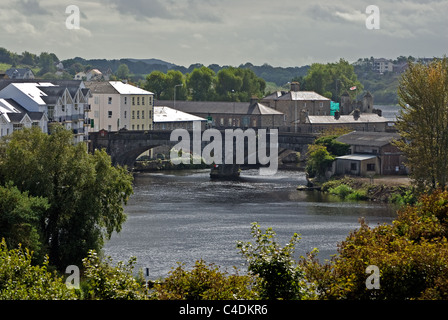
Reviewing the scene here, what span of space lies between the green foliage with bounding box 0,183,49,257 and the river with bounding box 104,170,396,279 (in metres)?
6.38

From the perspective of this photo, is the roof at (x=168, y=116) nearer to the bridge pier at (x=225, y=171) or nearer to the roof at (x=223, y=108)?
the roof at (x=223, y=108)

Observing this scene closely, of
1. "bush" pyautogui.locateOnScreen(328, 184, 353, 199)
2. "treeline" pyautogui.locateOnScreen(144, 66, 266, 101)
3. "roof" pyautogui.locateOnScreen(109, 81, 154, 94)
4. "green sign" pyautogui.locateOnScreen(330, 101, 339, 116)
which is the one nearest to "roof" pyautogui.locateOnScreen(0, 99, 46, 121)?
"bush" pyautogui.locateOnScreen(328, 184, 353, 199)

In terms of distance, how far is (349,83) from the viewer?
19262 cm

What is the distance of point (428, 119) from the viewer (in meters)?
74.8

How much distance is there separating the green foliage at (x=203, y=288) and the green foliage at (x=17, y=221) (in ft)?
55.0

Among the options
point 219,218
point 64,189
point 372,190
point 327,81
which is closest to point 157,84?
point 327,81

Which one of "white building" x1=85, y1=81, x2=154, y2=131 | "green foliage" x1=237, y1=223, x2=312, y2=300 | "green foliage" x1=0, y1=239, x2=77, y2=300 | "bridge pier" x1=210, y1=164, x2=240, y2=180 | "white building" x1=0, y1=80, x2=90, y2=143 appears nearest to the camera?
"green foliage" x1=0, y1=239, x2=77, y2=300

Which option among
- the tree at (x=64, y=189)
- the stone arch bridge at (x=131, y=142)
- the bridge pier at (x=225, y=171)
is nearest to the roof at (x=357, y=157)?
the stone arch bridge at (x=131, y=142)

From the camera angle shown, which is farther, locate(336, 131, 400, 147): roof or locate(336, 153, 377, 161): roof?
locate(336, 131, 400, 147): roof

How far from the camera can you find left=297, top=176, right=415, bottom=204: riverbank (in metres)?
78.6

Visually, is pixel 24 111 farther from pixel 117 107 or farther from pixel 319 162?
pixel 117 107

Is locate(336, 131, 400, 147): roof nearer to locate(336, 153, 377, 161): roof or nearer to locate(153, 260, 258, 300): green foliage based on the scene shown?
locate(336, 153, 377, 161): roof

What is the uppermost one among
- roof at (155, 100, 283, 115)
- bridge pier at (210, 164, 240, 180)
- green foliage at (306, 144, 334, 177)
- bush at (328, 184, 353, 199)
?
roof at (155, 100, 283, 115)
